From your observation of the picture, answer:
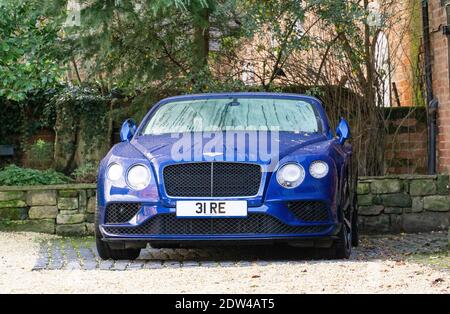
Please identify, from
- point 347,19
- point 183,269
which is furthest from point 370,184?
point 183,269

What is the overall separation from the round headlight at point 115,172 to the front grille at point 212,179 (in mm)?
387

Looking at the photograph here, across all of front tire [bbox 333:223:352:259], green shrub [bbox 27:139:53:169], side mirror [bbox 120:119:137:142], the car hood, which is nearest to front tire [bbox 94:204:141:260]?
the car hood

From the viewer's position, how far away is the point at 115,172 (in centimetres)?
832

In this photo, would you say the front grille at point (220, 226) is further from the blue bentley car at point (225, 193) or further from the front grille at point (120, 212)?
the front grille at point (120, 212)

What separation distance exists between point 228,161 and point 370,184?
12.8 feet

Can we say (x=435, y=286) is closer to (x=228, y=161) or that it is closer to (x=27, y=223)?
(x=228, y=161)

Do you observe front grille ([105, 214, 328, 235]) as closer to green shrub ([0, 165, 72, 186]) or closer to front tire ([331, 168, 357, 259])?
front tire ([331, 168, 357, 259])

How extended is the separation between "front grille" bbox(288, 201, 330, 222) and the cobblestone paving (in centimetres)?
41

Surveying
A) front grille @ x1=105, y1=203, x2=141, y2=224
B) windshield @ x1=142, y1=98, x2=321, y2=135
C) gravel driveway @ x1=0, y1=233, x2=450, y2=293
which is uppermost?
windshield @ x1=142, y1=98, x2=321, y2=135

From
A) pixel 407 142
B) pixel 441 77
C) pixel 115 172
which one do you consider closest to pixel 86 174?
pixel 407 142

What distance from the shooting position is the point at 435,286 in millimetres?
6457

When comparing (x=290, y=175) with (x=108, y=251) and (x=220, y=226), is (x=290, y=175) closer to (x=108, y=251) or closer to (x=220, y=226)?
(x=220, y=226)

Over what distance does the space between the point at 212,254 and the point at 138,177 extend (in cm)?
139

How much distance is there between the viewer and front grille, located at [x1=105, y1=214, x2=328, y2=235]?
8.06 metres
